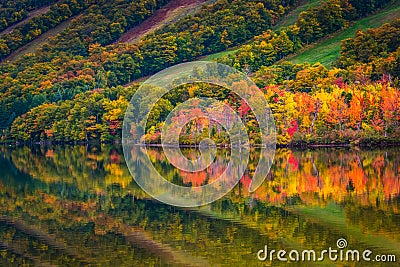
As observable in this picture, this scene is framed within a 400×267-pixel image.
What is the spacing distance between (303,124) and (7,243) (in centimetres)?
4710

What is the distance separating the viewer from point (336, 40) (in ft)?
378

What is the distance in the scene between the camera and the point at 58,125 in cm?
10456

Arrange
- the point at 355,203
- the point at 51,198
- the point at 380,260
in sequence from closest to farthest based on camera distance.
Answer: the point at 380,260
the point at 355,203
the point at 51,198

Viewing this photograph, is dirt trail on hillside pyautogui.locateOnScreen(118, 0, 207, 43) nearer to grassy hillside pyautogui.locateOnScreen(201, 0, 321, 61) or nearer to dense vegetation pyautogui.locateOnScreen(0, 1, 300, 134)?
dense vegetation pyautogui.locateOnScreen(0, 1, 300, 134)

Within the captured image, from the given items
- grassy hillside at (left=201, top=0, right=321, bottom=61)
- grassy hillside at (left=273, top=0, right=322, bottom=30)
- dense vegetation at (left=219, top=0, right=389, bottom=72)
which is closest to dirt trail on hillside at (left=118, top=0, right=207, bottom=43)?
grassy hillside at (left=201, top=0, right=321, bottom=61)

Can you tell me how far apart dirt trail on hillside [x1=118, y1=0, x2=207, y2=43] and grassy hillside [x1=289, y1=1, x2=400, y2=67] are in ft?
223

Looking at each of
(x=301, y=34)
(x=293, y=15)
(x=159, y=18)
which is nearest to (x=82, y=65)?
(x=293, y=15)

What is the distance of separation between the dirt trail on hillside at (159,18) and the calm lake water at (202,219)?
452 ft

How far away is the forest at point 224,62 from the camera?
67.2 metres

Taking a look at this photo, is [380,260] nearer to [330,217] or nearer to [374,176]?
[330,217]

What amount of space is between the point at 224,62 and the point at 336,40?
18.6 m

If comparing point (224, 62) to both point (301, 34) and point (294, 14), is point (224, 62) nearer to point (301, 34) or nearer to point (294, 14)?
point (301, 34)

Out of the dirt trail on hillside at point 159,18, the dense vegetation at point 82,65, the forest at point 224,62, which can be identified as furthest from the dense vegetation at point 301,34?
the dirt trail on hillside at point 159,18

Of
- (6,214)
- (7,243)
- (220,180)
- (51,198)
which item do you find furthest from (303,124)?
(7,243)
